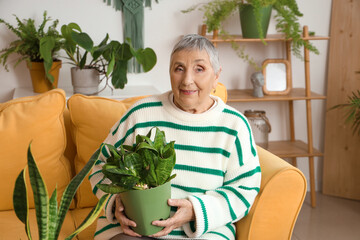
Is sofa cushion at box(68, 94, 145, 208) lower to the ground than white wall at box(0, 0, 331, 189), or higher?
lower

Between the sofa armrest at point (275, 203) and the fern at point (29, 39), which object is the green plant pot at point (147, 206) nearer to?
the sofa armrest at point (275, 203)

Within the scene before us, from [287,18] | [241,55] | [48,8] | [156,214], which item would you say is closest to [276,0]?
[287,18]

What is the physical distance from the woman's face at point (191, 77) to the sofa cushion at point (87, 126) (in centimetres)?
52

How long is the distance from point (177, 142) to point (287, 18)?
1.61 metres

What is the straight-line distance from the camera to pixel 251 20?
9.87ft

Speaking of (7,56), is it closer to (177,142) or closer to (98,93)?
(98,93)

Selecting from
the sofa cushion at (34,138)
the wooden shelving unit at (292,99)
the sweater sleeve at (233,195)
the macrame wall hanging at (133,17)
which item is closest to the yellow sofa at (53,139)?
the sofa cushion at (34,138)

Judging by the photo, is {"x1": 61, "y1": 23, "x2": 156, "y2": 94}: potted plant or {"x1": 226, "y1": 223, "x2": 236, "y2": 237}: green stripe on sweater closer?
{"x1": 226, "y1": 223, "x2": 236, "y2": 237}: green stripe on sweater

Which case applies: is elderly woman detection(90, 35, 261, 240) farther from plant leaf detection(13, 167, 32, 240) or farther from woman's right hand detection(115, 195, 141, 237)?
plant leaf detection(13, 167, 32, 240)

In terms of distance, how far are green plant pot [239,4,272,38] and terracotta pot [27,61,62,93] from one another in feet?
4.08

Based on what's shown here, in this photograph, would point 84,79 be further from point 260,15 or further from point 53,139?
point 260,15

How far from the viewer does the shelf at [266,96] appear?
10.2 feet

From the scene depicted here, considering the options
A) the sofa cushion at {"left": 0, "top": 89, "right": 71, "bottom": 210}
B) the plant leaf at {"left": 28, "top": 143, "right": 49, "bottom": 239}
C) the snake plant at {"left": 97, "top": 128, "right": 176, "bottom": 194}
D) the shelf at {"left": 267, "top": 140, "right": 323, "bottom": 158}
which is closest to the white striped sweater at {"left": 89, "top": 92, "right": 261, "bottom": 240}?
the snake plant at {"left": 97, "top": 128, "right": 176, "bottom": 194}

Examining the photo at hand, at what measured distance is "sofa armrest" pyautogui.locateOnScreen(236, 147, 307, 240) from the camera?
1.64 m
